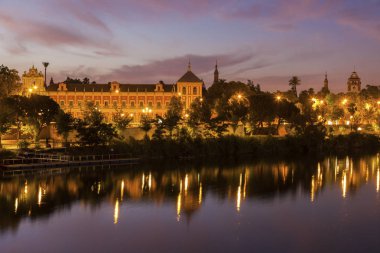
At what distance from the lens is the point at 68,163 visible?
179ft

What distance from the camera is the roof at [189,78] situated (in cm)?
11062

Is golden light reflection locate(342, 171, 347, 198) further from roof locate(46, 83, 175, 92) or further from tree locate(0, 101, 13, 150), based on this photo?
roof locate(46, 83, 175, 92)

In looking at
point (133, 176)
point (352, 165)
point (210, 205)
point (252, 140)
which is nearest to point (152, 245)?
point (210, 205)

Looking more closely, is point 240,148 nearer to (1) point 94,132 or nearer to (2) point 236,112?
(2) point 236,112

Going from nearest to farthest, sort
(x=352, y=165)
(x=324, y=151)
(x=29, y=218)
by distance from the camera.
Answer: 1. (x=29, y=218)
2. (x=352, y=165)
3. (x=324, y=151)

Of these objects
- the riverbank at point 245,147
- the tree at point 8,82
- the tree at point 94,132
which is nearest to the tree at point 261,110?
the riverbank at point 245,147

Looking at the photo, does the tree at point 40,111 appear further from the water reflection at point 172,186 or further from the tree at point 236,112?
the tree at point 236,112

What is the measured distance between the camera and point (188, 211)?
34750 mm

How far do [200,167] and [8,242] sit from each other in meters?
34.0

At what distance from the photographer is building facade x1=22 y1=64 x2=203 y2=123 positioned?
104688mm

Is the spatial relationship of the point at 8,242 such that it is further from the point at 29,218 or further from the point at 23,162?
the point at 23,162

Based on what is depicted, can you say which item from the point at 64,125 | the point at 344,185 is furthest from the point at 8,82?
the point at 344,185

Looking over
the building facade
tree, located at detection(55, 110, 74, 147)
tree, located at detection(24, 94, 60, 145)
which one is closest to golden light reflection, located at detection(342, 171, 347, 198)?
tree, located at detection(55, 110, 74, 147)

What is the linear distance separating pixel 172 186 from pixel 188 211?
34.3 ft
